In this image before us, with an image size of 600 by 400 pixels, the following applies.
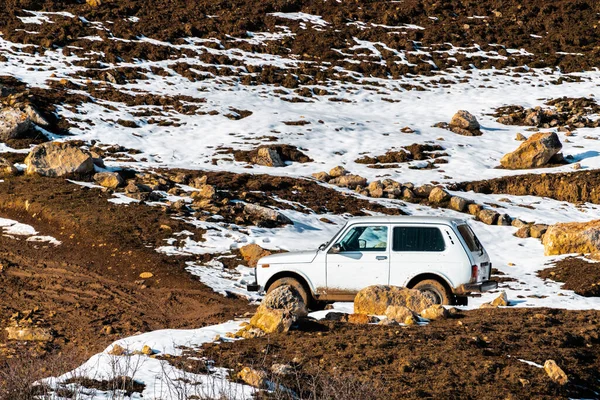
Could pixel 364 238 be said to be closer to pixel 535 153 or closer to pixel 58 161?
pixel 58 161

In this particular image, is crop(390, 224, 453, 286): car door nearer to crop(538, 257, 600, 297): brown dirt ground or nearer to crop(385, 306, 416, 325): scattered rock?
crop(385, 306, 416, 325): scattered rock

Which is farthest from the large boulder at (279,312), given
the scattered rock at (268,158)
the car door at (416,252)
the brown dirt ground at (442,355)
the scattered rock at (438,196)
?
the scattered rock at (268,158)

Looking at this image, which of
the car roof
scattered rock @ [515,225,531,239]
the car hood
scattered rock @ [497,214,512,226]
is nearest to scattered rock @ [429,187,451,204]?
scattered rock @ [497,214,512,226]

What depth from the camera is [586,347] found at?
939 centimetres

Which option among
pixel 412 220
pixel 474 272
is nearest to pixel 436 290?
pixel 474 272

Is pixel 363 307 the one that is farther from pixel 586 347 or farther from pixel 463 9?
pixel 463 9

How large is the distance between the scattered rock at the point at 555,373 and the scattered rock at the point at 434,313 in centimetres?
309

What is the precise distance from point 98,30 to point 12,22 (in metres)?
4.94

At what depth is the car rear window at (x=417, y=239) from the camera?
12.9 m

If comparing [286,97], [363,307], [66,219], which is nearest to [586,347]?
[363,307]

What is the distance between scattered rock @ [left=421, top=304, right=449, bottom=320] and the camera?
11125 mm

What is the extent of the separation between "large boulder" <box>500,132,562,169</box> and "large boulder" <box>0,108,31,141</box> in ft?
62.4

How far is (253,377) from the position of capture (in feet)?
25.3

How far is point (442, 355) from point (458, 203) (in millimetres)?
17094
